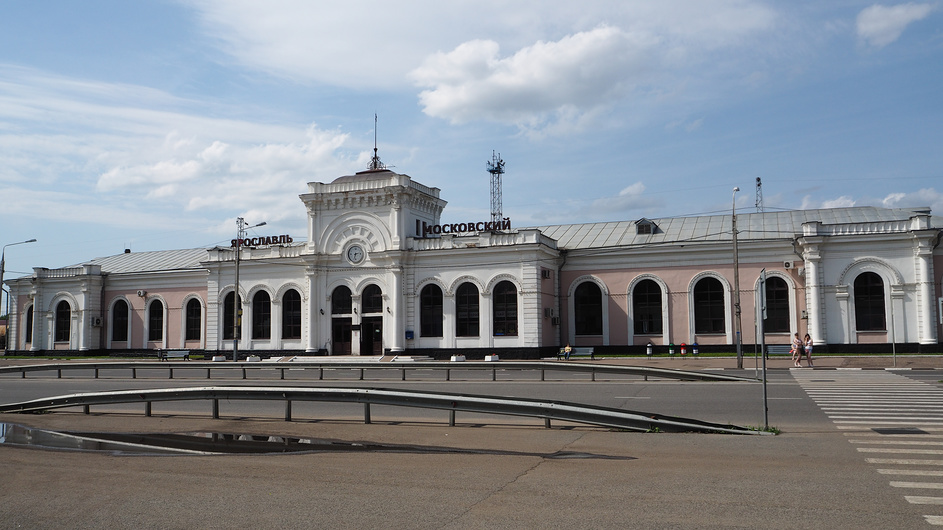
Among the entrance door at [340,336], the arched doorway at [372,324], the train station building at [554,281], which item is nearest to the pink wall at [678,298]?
the train station building at [554,281]

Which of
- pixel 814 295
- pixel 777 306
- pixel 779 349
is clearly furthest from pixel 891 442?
pixel 777 306

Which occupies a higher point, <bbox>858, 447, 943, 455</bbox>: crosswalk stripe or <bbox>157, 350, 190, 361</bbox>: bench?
<bbox>858, 447, 943, 455</bbox>: crosswalk stripe

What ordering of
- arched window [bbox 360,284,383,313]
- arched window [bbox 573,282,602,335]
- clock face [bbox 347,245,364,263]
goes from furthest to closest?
clock face [bbox 347,245,364,263]
arched window [bbox 360,284,383,313]
arched window [bbox 573,282,602,335]

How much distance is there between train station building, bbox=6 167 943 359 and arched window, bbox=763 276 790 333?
0.08m

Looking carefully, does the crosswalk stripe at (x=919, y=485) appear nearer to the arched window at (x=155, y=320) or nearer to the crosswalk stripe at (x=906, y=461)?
the crosswalk stripe at (x=906, y=461)

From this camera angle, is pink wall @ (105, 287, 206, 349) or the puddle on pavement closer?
the puddle on pavement

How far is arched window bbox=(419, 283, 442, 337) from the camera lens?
45.2 m

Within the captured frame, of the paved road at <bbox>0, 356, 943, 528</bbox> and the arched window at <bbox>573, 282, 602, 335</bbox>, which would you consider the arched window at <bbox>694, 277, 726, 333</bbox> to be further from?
the paved road at <bbox>0, 356, 943, 528</bbox>

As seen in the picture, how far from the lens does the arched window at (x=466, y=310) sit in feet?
145

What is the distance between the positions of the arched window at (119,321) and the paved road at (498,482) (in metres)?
46.8

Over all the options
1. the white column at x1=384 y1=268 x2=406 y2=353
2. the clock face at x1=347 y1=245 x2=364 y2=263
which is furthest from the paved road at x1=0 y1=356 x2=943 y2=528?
the clock face at x1=347 y1=245 x2=364 y2=263

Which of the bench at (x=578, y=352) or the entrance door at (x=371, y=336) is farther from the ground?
the entrance door at (x=371, y=336)

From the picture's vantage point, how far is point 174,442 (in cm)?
1203

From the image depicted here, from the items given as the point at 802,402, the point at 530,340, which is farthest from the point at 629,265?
the point at 802,402
